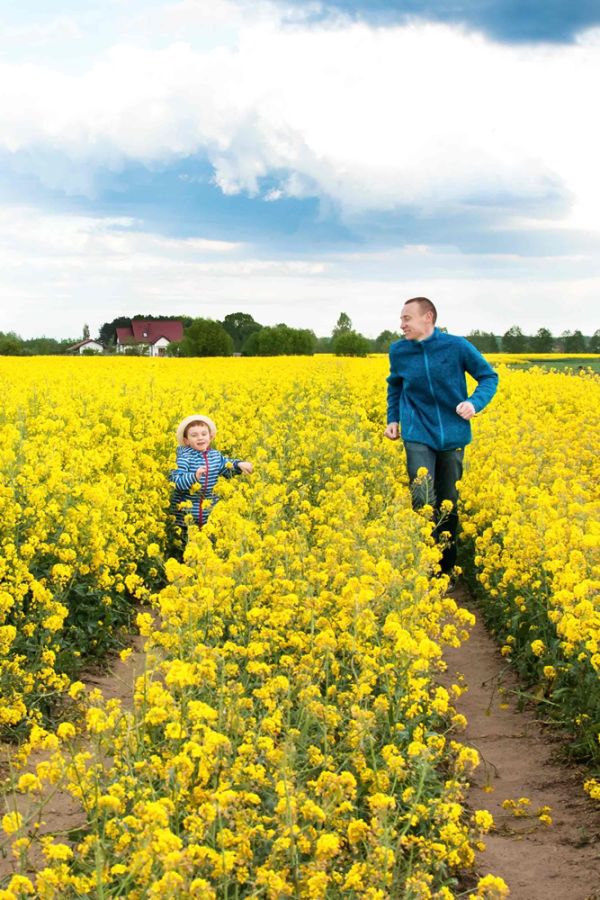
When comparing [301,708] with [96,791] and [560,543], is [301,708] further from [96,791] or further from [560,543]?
[560,543]

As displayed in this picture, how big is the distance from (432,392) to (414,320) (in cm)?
62

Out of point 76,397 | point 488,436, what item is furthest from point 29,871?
point 76,397

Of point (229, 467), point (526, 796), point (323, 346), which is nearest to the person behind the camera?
point (526, 796)

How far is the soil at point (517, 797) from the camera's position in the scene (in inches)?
167

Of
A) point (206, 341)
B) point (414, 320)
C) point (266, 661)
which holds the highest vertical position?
point (206, 341)

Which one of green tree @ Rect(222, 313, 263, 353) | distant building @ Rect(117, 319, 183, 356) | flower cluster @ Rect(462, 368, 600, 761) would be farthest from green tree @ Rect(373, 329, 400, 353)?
flower cluster @ Rect(462, 368, 600, 761)

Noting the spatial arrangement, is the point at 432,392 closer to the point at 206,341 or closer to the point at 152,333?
the point at 206,341

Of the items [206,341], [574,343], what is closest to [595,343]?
[574,343]

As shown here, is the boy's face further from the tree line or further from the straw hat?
the tree line

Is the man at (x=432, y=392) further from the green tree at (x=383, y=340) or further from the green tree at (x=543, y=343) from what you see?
the green tree at (x=543, y=343)

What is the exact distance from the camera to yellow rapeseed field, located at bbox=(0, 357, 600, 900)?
11.0ft

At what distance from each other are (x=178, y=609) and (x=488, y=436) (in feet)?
25.4

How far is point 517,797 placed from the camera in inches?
199

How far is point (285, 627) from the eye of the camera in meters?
5.56
